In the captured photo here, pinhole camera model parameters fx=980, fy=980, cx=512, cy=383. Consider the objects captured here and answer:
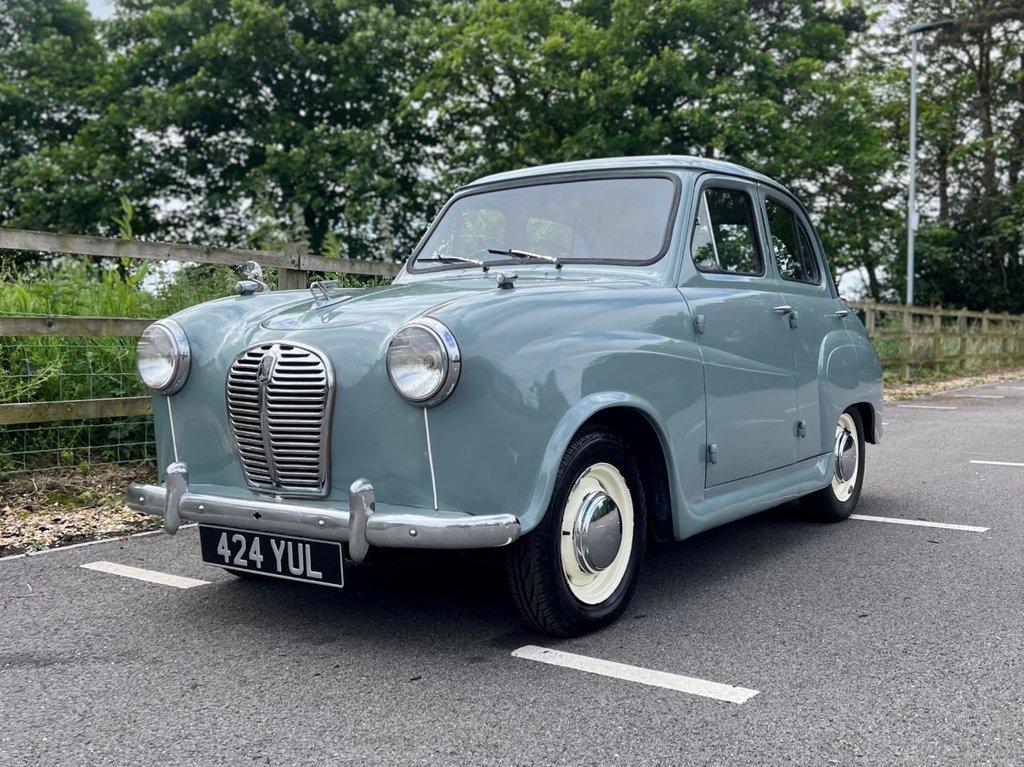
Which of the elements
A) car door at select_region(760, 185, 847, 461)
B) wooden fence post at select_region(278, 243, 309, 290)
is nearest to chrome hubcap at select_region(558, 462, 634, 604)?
car door at select_region(760, 185, 847, 461)

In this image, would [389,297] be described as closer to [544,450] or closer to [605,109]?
[544,450]

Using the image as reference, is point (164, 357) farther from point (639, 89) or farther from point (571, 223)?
point (639, 89)

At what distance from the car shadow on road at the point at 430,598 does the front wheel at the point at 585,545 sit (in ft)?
0.60

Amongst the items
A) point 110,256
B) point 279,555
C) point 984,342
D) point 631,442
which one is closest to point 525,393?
point 631,442

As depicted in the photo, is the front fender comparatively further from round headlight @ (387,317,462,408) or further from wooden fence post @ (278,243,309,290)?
wooden fence post @ (278,243,309,290)

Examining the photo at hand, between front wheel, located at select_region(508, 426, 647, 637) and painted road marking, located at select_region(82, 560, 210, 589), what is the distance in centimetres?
→ 164

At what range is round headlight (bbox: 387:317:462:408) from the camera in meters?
3.01

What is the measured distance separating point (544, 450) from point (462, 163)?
19.2 metres

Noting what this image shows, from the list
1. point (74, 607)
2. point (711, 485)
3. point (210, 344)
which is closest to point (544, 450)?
point (711, 485)

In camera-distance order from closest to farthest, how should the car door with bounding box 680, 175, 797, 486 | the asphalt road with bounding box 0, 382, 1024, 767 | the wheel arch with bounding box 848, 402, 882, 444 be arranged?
1. the asphalt road with bounding box 0, 382, 1024, 767
2. the car door with bounding box 680, 175, 797, 486
3. the wheel arch with bounding box 848, 402, 882, 444

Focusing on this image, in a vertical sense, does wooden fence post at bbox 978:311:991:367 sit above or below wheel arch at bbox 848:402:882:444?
below

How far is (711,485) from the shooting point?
3936 millimetres

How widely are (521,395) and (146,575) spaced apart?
217cm

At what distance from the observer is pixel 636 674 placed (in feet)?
10.1
